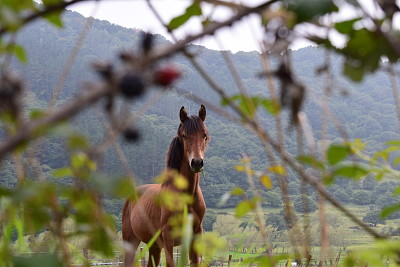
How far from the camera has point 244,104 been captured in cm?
84

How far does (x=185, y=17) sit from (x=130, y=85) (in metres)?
0.53

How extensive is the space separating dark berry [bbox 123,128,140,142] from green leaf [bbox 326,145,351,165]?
0.40 meters

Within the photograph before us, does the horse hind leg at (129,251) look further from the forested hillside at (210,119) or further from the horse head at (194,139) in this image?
the forested hillside at (210,119)

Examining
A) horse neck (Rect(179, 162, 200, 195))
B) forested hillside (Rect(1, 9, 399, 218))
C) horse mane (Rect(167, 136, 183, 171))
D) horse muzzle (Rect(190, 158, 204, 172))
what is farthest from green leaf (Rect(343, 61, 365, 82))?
forested hillside (Rect(1, 9, 399, 218))

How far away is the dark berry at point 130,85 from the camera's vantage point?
0.32 meters

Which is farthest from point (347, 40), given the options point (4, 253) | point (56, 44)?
point (56, 44)

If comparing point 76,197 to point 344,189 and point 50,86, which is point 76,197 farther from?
point 50,86

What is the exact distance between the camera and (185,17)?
83cm

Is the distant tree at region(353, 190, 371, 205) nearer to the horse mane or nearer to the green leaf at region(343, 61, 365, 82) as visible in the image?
the horse mane

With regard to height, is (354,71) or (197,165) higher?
(197,165)

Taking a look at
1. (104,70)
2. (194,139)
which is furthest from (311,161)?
(194,139)

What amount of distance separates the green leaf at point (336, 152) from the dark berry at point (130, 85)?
454 mm

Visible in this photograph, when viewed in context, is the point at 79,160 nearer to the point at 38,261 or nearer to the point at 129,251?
the point at 38,261

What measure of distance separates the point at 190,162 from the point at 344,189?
58.3 m
